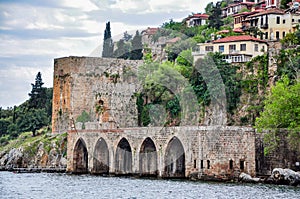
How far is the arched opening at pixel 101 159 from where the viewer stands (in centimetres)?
7456

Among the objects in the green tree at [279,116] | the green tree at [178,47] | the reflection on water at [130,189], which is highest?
the green tree at [178,47]

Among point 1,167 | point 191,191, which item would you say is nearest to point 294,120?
point 191,191

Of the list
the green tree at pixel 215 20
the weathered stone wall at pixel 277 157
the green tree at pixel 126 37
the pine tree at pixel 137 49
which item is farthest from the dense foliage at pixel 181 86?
the green tree at pixel 126 37

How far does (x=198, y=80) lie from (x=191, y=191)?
33208 mm

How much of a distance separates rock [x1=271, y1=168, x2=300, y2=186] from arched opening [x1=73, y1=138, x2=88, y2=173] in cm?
2666

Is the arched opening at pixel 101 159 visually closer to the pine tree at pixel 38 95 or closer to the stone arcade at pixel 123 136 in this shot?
→ the stone arcade at pixel 123 136

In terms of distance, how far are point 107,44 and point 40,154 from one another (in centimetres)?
2457

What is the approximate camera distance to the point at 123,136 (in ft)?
229

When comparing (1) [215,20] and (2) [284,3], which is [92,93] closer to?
(1) [215,20]

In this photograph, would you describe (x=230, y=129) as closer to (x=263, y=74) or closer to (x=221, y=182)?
(x=221, y=182)

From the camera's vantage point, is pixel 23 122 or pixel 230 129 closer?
pixel 230 129

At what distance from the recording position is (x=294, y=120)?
60.1m

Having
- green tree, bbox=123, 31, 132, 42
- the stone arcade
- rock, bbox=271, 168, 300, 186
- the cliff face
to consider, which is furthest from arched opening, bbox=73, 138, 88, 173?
green tree, bbox=123, 31, 132, 42

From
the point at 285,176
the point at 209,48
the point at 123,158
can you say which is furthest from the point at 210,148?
the point at 209,48
